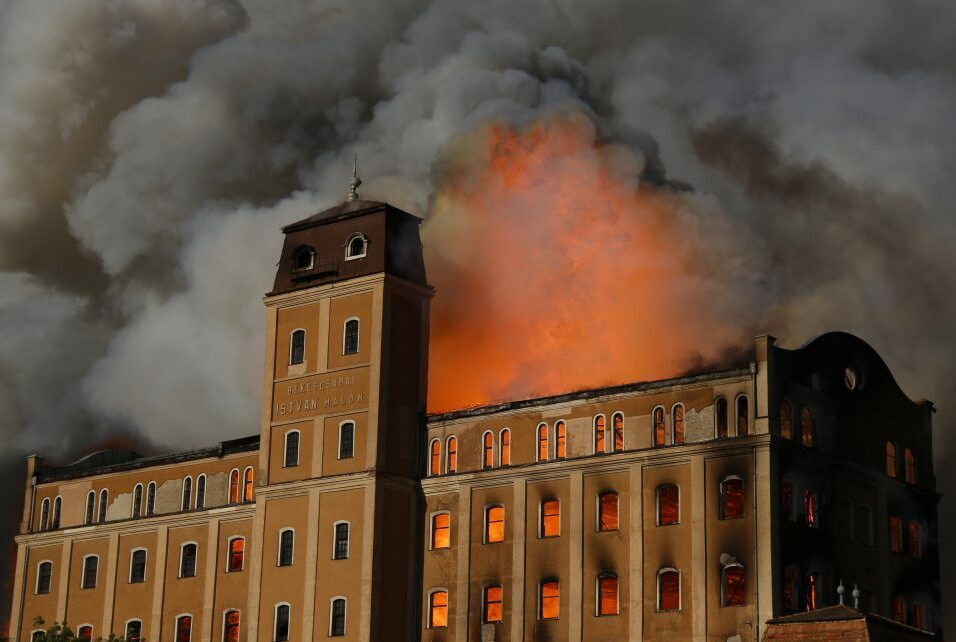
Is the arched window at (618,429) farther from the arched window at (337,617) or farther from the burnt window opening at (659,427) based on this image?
the arched window at (337,617)

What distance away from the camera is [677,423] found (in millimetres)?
62594

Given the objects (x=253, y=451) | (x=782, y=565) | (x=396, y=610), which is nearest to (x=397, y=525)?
(x=396, y=610)

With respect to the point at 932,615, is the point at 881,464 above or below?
above

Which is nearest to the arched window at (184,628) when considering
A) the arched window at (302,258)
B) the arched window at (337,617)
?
the arched window at (337,617)

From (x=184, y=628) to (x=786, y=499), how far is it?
91.9 feet

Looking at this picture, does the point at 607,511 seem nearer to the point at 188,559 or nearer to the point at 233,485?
the point at 233,485

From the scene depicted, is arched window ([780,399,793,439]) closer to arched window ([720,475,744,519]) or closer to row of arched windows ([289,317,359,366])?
arched window ([720,475,744,519])

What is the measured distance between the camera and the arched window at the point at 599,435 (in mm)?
64500

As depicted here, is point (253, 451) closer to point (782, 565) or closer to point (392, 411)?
point (392, 411)

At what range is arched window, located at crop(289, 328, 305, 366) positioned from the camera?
2862 inches

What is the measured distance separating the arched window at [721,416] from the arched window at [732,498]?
1.66 metres

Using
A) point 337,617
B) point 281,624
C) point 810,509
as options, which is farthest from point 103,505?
point 810,509

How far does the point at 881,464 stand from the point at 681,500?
908 centimetres

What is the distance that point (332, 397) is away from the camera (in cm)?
7081
